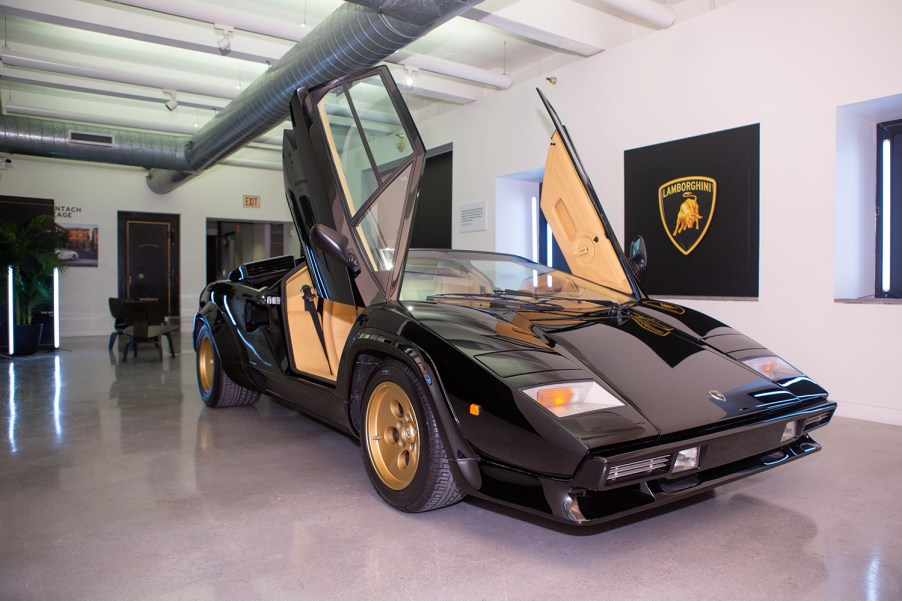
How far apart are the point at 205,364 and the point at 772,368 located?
4.07m

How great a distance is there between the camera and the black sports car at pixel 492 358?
1.95 metres

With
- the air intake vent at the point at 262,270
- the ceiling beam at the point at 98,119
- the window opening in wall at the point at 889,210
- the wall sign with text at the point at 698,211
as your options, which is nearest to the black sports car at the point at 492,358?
the air intake vent at the point at 262,270

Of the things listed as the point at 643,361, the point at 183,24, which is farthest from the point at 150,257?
the point at 643,361

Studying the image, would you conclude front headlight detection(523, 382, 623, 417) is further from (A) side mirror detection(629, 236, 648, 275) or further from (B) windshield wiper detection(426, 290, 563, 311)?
(A) side mirror detection(629, 236, 648, 275)

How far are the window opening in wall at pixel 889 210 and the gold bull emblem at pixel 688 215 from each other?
4.58 feet

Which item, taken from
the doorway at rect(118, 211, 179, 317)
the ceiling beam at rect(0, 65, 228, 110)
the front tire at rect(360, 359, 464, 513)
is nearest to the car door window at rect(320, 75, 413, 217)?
the front tire at rect(360, 359, 464, 513)

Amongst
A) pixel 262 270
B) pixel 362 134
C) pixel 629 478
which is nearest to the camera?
pixel 629 478

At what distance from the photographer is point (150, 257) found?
12.8 m

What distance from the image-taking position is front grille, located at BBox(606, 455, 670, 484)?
1.84 m

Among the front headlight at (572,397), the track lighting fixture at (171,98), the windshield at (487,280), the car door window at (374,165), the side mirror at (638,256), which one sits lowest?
the front headlight at (572,397)

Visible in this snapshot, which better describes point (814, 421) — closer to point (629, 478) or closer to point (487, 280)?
point (629, 478)

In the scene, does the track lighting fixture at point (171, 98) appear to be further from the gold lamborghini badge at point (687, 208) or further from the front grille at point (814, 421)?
the front grille at point (814, 421)

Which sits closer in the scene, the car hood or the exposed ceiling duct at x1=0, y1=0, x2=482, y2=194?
the car hood

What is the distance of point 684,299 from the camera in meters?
5.76
